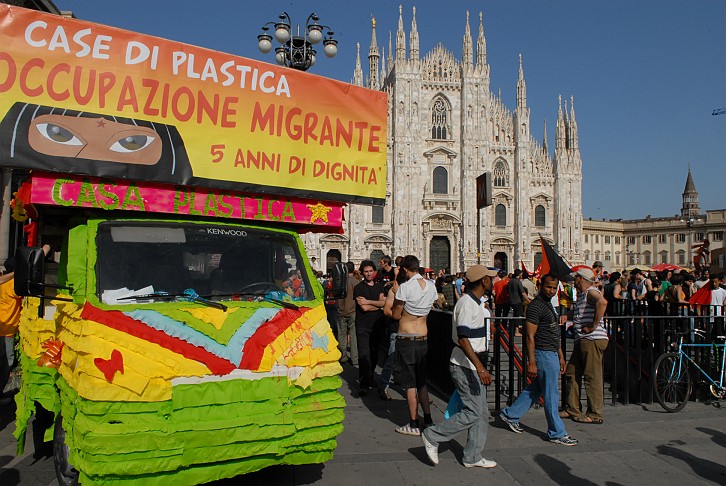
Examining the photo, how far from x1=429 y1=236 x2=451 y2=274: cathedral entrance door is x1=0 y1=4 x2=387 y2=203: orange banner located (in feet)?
122

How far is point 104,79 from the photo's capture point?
4.18 metres

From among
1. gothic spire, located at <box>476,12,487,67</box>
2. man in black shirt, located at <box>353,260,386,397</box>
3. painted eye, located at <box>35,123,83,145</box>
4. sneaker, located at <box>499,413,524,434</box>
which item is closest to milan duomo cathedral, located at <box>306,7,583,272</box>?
gothic spire, located at <box>476,12,487,67</box>

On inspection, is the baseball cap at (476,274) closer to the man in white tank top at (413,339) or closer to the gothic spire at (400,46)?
the man in white tank top at (413,339)

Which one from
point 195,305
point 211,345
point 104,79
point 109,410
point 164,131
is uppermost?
point 104,79

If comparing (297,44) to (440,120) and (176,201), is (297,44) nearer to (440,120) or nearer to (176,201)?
(176,201)

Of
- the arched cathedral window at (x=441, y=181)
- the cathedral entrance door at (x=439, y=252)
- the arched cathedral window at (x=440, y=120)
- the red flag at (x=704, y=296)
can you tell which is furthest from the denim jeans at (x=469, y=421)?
the arched cathedral window at (x=440, y=120)

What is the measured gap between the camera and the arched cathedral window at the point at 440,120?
137 ft

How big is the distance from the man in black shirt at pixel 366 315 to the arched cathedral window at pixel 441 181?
34.5 metres

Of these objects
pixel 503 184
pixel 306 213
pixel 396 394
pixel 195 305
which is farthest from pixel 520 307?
pixel 503 184

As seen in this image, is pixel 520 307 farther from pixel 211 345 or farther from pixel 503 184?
pixel 503 184

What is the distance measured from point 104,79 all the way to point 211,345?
216 centimetres

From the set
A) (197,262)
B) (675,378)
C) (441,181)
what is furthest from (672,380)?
(441,181)

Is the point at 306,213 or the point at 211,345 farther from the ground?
the point at 306,213

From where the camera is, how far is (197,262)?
4238 millimetres
